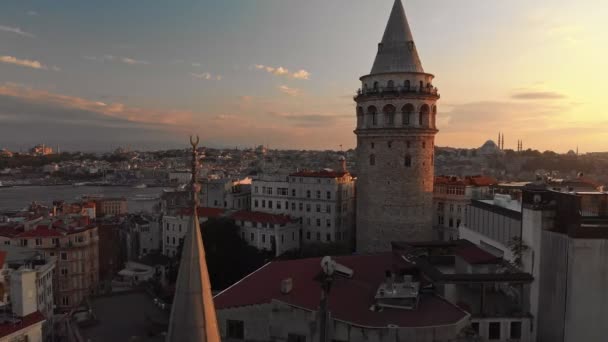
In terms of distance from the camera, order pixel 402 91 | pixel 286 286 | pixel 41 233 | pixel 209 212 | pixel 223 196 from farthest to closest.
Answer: pixel 223 196 < pixel 209 212 < pixel 41 233 < pixel 402 91 < pixel 286 286

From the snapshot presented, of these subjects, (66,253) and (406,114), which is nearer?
(406,114)

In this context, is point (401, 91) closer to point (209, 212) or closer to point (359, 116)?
point (359, 116)

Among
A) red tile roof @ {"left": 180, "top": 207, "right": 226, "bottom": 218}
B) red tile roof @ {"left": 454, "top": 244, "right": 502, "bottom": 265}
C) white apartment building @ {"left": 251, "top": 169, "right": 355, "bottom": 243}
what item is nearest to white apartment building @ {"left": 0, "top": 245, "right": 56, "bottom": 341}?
red tile roof @ {"left": 180, "top": 207, "right": 226, "bottom": 218}

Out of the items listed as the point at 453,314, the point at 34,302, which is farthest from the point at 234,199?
the point at 453,314

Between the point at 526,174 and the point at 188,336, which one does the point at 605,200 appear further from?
the point at 526,174

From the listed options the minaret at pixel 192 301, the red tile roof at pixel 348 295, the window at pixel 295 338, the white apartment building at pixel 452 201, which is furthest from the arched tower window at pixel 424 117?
the minaret at pixel 192 301

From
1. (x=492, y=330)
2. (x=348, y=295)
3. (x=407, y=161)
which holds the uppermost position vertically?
(x=407, y=161)

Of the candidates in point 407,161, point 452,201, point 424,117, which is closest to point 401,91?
point 424,117
